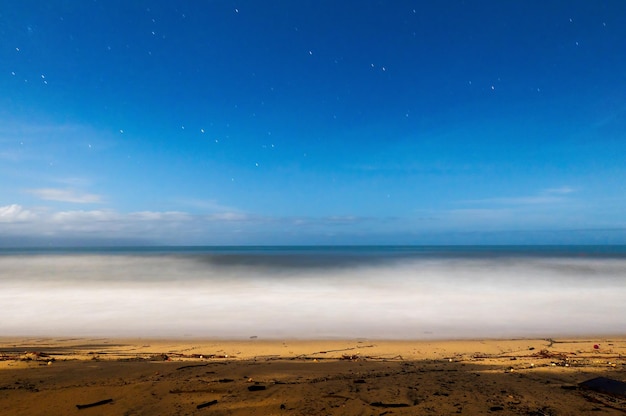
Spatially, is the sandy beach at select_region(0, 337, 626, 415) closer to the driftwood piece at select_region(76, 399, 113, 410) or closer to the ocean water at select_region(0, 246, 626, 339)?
the driftwood piece at select_region(76, 399, 113, 410)

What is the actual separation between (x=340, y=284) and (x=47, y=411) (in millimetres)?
→ 20577

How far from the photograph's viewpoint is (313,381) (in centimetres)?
456

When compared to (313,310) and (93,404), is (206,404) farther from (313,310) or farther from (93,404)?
(313,310)

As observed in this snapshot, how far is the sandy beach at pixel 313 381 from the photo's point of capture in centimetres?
378

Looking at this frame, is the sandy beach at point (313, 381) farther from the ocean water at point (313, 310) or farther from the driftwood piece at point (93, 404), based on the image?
the ocean water at point (313, 310)

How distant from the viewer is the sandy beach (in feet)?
12.4

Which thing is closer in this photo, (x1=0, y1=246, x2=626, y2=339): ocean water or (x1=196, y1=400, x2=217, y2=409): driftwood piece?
(x1=196, y1=400, x2=217, y2=409): driftwood piece

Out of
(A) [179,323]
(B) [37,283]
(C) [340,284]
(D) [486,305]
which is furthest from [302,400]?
(B) [37,283]

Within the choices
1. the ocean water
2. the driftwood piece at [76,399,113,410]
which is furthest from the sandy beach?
the ocean water

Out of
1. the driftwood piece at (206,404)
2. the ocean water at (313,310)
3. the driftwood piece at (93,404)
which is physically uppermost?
the driftwood piece at (93,404)

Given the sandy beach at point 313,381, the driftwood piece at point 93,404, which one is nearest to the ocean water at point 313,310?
the sandy beach at point 313,381

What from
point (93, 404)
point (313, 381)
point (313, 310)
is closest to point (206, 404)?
point (93, 404)

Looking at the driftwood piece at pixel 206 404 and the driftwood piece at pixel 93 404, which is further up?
the driftwood piece at pixel 93 404

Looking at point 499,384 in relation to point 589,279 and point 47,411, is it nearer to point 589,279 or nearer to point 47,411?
point 47,411
